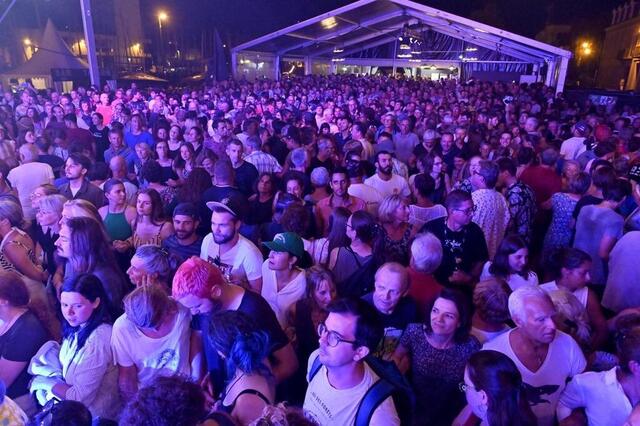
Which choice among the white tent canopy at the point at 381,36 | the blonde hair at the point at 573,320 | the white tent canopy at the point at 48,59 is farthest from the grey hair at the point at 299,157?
the white tent canopy at the point at 48,59

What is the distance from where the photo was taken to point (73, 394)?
2.20m

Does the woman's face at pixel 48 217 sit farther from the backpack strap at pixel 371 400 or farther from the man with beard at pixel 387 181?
the backpack strap at pixel 371 400

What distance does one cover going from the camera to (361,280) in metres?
3.21

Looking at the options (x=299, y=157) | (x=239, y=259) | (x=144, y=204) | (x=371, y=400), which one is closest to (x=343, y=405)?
(x=371, y=400)

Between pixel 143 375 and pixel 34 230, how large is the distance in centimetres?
268

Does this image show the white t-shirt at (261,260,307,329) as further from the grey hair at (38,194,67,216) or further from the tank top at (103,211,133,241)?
the grey hair at (38,194,67,216)

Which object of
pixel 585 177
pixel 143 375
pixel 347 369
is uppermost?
pixel 585 177

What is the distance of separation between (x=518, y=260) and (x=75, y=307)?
104 inches

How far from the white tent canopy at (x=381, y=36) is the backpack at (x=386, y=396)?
18.7 metres

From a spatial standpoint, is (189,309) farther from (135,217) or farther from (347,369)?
(135,217)

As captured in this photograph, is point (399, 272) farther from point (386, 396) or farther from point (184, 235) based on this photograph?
point (184, 235)

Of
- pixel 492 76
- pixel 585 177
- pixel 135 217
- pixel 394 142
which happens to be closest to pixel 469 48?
pixel 492 76

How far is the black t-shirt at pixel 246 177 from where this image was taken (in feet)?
17.4

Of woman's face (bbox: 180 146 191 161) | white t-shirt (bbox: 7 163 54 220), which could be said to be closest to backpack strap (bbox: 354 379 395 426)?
white t-shirt (bbox: 7 163 54 220)
